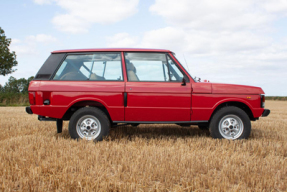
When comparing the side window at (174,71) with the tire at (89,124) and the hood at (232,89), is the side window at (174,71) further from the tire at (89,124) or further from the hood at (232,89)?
the tire at (89,124)

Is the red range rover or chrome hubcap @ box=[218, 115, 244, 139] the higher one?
the red range rover

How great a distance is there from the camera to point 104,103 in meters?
5.15

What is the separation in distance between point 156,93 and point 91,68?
149 cm

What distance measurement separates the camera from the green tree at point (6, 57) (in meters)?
34.3

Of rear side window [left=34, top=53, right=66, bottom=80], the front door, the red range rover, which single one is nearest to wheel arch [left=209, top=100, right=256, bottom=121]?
the red range rover

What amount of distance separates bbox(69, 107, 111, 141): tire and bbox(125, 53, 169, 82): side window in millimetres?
993

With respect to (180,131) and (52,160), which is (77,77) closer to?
(52,160)

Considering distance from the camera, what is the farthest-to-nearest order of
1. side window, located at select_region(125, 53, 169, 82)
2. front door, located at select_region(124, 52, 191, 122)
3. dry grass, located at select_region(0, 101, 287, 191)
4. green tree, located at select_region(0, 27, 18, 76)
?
green tree, located at select_region(0, 27, 18, 76), side window, located at select_region(125, 53, 169, 82), front door, located at select_region(124, 52, 191, 122), dry grass, located at select_region(0, 101, 287, 191)

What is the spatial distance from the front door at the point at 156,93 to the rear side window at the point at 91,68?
27 cm

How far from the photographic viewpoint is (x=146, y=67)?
5.34 m

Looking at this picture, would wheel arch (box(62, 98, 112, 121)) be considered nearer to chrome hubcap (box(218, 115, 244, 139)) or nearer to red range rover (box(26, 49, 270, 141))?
red range rover (box(26, 49, 270, 141))

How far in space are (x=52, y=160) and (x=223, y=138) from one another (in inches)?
Answer: 134

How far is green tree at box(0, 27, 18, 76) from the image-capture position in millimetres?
34284

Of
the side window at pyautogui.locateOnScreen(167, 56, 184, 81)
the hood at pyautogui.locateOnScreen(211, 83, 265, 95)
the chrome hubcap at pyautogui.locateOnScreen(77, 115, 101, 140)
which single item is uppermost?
the side window at pyautogui.locateOnScreen(167, 56, 184, 81)
